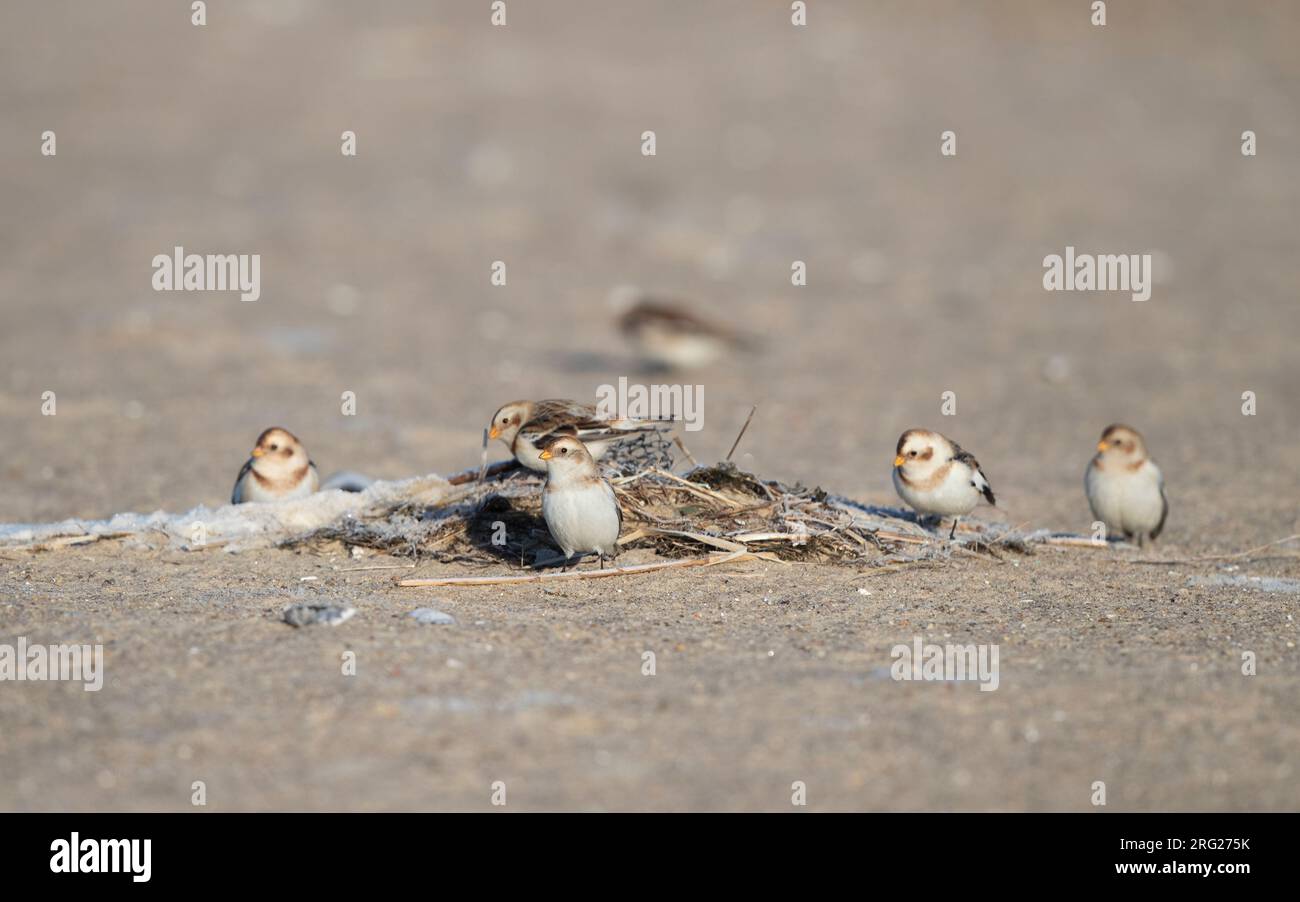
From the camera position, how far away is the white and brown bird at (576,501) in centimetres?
616

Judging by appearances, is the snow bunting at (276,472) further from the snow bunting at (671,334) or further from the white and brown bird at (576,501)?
the snow bunting at (671,334)

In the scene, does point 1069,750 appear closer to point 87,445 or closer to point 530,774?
point 530,774

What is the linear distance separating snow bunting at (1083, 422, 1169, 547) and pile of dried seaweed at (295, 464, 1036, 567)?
69 cm

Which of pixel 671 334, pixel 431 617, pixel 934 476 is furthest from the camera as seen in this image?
pixel 671 334

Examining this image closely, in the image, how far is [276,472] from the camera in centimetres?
751

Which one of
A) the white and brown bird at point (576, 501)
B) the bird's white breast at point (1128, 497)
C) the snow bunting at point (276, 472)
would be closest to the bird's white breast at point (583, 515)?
the white and brown bird at point (576, 501)

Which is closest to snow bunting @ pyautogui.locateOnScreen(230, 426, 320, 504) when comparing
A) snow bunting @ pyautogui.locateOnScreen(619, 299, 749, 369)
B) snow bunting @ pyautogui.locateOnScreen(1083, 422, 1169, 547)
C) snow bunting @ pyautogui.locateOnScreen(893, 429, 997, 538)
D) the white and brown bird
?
the white and brown bird

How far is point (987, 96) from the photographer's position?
23.2 metres

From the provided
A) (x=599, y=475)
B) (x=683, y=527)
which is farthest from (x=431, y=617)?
(x=683, y=527)

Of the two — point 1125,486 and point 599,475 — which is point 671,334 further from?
point 599,475

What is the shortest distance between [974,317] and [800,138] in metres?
6.57

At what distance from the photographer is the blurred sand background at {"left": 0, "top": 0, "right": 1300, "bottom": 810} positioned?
4.54 meters

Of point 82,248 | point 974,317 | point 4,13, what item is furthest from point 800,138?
point 4,13

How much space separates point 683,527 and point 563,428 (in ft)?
2.70
